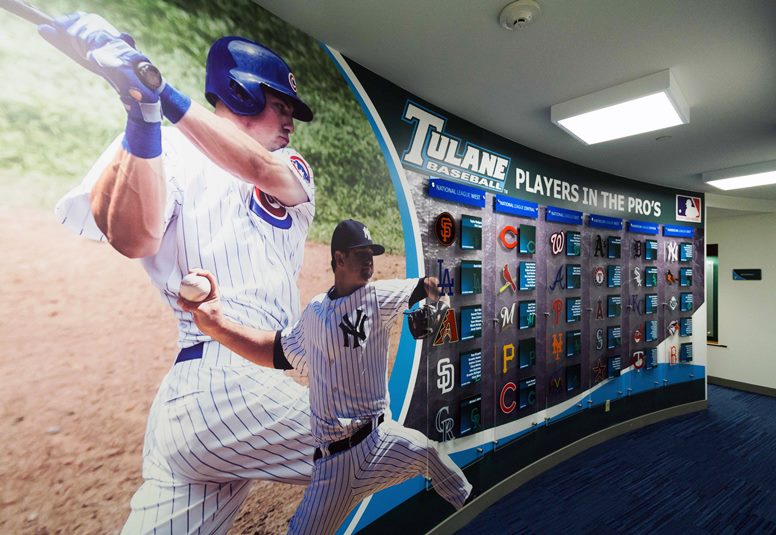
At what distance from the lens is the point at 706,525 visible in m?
2.69

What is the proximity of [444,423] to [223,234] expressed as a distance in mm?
1826

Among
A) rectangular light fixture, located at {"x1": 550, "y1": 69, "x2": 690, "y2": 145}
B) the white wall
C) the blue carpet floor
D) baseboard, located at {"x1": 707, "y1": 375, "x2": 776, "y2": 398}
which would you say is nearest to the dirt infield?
the blue carpet floor

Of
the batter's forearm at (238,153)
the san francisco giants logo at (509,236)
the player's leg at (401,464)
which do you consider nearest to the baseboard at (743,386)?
the san francisco giants logo at (509,236)

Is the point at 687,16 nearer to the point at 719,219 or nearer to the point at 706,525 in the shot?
the point at 706,525

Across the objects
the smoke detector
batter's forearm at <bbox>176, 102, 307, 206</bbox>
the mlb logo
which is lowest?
batter's forearm at <bbox>176, 102, 307, 206</bbox>

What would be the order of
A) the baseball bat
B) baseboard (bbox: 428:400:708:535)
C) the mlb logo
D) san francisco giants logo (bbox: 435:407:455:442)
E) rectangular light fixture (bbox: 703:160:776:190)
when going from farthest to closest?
1. the mlb logo
2. rectangular light fixture (bbox: 703:160:776:190)
3. baseboard (bbox: 428:400:708:535)
4. san francisco giants logo (bbox: 435:407:455:442)
5. the baseball bat

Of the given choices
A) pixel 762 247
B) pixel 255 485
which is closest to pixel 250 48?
pixel 255 485

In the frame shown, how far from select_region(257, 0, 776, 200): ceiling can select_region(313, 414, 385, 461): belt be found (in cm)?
189

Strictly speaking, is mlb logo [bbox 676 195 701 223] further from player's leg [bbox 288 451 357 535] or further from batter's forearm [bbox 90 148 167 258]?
batter's forearm [bbox 90 148 167 258]

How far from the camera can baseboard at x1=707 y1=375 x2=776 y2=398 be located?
18.1ft

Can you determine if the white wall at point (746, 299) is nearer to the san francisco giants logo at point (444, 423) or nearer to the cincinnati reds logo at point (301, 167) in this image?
the san francisco giants logo at point (444, 423)

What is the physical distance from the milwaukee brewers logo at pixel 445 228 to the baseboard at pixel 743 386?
610 cm

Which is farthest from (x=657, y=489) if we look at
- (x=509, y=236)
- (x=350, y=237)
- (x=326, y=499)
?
(x=350, y=237)

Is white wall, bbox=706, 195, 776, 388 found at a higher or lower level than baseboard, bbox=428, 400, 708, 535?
higher
